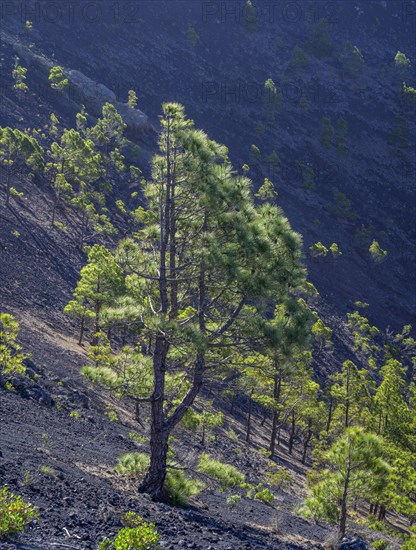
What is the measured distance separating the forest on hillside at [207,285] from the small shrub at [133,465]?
7 centimetres

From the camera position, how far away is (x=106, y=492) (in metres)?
11.7

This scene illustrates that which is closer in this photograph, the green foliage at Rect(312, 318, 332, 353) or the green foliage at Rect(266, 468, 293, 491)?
the green foliage at Rect(266, 468, 293, 491)

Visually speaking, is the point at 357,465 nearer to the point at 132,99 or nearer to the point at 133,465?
the point at 133,465

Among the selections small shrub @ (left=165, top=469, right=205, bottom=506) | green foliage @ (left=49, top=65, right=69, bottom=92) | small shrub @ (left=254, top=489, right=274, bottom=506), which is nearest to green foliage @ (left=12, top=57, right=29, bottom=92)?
green foliage @ (left=49, top=65, right=69, bottom=92)

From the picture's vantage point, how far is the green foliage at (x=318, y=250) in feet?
220

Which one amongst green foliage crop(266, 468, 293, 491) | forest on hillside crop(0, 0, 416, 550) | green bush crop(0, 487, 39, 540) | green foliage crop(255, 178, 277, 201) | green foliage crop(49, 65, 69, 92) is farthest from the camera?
green foliage crop(49, 65, 69, 92)

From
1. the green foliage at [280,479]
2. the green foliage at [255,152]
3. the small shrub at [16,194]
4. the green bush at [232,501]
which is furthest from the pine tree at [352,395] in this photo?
the green foliage at [255,152]

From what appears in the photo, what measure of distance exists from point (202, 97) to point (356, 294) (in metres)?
37.3

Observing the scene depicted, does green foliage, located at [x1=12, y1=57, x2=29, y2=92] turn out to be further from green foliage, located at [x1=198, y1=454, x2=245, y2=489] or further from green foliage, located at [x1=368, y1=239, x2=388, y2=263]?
green foliage, located at [x1=198, y1=454, x2=245, y2=489]

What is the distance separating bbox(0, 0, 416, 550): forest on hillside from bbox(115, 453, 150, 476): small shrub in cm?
7

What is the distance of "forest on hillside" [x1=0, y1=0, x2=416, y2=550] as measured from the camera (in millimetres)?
12695

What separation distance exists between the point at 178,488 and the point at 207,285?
13.4 ft

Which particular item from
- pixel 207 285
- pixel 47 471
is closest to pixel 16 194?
pixel 207 285

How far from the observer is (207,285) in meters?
13.3
